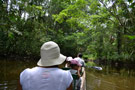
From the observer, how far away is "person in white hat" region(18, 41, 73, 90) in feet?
4.43

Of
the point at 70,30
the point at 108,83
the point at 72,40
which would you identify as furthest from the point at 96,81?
the point at 70,30

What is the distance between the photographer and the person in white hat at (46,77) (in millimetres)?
1351

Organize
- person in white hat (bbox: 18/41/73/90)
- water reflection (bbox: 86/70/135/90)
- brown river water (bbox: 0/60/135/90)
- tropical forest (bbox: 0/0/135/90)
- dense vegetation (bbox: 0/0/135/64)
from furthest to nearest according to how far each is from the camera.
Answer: tropical forest (bbox: 0/0/135/90) < dense vegetation (bbox: 0/0/135/64) < water reflection (bbox: 86/70/135/90) < brown river water (bbox: 0/60/135/90) < person in white hat (bbox: 18/41/73/90)

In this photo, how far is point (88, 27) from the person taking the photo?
33.3ft

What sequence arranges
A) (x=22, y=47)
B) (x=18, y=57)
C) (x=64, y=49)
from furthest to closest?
(x=64, y=49), (x=18, y=57), (x=22, y=47)

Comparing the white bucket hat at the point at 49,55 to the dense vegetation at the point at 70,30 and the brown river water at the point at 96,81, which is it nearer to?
the brown river water at the point at 96,81

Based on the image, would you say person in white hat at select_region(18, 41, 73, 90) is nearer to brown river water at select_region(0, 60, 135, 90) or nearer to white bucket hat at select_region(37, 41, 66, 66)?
white bucket hat at select_region(37, 41, 66, 66)

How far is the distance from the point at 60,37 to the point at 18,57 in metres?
7.52

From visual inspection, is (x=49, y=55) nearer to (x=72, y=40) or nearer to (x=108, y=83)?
(x=108, y=83)

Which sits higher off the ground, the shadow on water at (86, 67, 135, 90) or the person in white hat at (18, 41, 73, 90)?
the person in white hat at (18, 41, 73, 90)

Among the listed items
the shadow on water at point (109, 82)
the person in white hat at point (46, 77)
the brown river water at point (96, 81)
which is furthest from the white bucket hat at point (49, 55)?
the shadow on water at point (109, 82)

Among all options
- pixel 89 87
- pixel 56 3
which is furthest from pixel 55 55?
pixel 56 3

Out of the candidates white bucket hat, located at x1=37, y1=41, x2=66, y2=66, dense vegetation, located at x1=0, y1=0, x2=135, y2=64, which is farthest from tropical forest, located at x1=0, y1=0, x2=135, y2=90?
white bucket hat, located at x1=37, y1=41, x2=66, y2=66

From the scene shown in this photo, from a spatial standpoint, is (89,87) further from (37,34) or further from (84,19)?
(37,34)
